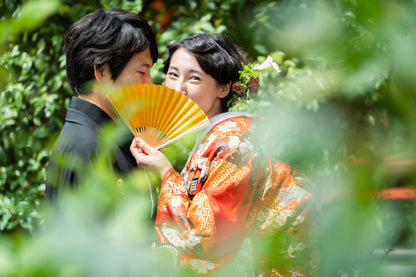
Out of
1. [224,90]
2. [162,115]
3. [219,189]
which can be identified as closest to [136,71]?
[162,115]

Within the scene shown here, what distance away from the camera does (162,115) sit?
164 centimetres

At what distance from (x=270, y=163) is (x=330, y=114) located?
45.2 inches

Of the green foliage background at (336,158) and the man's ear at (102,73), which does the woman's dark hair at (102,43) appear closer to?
the man's ear at (102,73)

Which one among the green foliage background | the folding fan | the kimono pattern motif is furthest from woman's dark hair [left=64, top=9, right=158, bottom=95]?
the green foliage background

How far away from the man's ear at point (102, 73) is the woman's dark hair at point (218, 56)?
1.05ft

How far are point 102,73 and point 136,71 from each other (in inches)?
5.3

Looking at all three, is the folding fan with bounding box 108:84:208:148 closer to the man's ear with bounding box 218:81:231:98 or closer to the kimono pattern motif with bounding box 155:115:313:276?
the kimono pattern motif with bounding box 155:115:313:276

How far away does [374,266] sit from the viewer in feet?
1.11

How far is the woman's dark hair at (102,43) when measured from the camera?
1.71 metres

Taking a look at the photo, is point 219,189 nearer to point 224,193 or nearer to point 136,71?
point 224,193

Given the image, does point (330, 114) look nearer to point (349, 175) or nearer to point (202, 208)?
point (349, 175)

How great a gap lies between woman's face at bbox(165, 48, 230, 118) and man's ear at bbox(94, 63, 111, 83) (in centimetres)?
24

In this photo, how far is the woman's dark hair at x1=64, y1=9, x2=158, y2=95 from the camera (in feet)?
5.62

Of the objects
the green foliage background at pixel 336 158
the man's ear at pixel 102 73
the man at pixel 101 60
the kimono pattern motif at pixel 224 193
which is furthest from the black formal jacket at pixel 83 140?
the green foliage background at pixel 336 158
